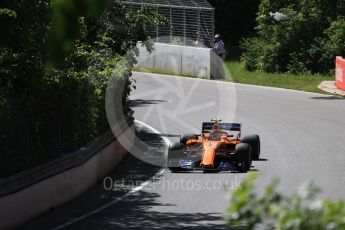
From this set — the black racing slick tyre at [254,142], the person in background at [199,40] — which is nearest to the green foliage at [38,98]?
the black racing slick tyre at [254,142]

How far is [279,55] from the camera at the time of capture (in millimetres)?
39094

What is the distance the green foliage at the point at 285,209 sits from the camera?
7.28ft

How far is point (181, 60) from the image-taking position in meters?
38.2

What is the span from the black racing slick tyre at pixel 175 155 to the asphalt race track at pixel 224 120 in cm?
18

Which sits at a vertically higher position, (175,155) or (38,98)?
(38,98)

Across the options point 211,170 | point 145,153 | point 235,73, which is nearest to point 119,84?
point 145,153

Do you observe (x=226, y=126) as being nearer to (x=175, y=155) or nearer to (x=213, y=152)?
(x=213, y=152)

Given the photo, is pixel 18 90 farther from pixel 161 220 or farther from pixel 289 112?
pixel 289 112

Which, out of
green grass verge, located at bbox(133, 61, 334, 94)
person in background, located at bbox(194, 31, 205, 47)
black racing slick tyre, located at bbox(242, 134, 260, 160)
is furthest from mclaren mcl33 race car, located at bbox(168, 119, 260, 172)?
person in background, located at bbox(194, 31, 205, 47)

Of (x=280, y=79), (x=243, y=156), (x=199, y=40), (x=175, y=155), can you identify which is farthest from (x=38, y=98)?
(x=199, y=40)

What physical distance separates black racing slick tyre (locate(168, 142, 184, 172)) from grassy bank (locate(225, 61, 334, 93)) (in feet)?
52.6

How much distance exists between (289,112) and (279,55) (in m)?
13.6

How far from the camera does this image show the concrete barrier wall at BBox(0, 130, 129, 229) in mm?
11453

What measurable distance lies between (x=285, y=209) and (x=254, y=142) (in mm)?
14651
